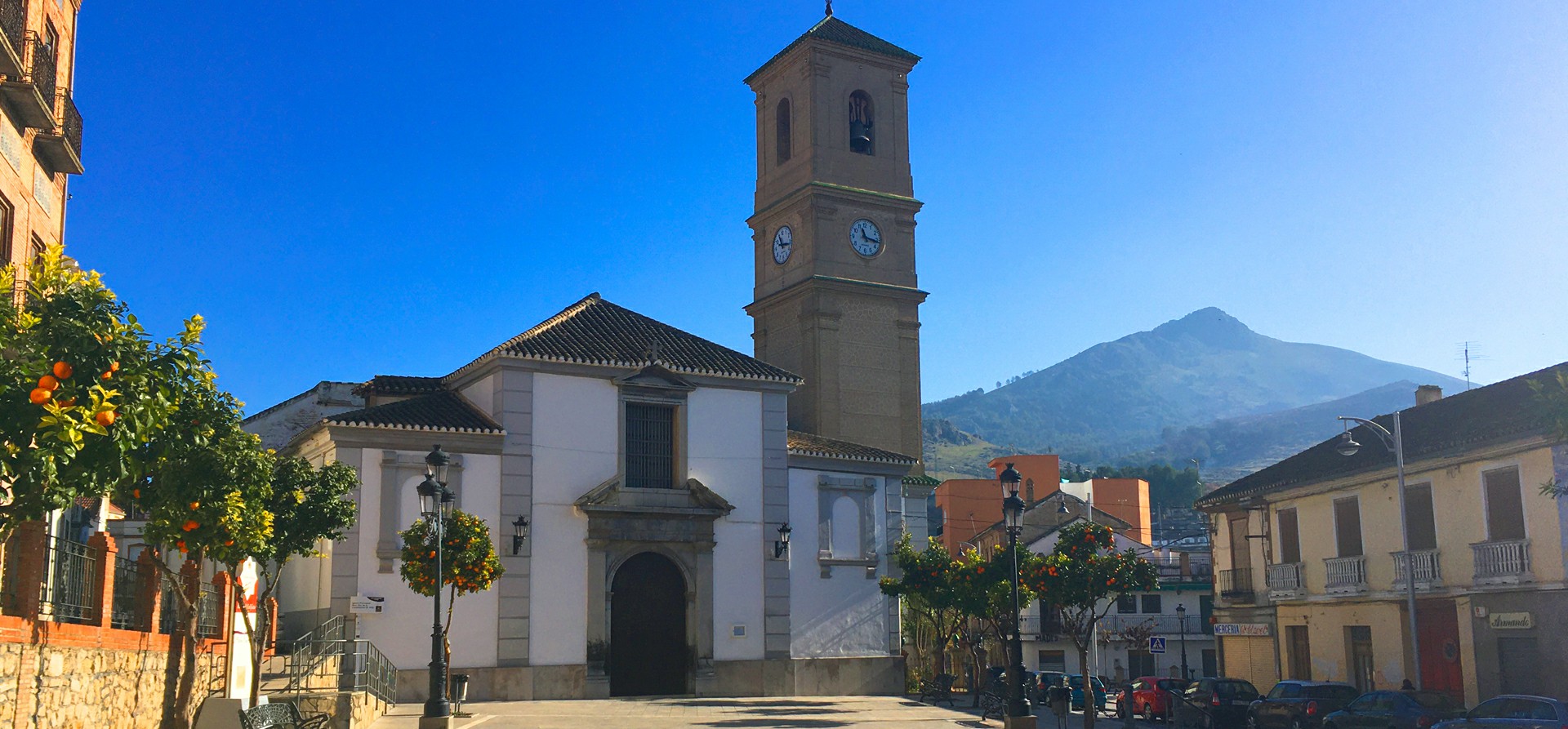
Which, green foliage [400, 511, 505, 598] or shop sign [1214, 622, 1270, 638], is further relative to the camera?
shop sign [1214, 622, 1270, 638]

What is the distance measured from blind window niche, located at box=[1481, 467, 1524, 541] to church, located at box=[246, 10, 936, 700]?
13.9m

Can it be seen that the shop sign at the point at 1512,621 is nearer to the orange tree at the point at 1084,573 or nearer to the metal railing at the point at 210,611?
the orange tree at the point at 1084,573

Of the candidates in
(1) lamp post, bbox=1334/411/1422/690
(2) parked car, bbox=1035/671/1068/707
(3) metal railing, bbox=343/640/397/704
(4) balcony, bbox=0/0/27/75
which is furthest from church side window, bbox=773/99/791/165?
(4) balcony, bbox=0/0/27/75

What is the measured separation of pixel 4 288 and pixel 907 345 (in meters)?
39.8

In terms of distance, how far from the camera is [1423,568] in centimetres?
3162

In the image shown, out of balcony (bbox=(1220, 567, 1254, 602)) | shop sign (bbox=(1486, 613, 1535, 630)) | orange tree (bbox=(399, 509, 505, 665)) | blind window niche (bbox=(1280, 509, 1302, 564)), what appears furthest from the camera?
balcony (bbox=(1220, 567, 1254, 602))

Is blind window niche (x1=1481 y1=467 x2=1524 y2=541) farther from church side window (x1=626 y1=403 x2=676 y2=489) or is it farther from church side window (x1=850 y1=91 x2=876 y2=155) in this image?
church side window (x1=850 y1=91 x2=876 y2=155)

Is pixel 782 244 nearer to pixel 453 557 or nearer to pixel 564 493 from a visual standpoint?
pixel 564 493

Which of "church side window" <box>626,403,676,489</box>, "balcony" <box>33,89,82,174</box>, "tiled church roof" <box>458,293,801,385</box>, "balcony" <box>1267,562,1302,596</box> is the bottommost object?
"balcony" <box>1267,562,1302,596</box>

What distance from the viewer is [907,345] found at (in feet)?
164

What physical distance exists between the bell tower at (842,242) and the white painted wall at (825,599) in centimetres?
1291

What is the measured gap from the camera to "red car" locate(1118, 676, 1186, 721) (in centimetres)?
3388

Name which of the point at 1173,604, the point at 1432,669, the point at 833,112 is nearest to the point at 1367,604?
the point at 1432,669

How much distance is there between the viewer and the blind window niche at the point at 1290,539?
37188 mm
